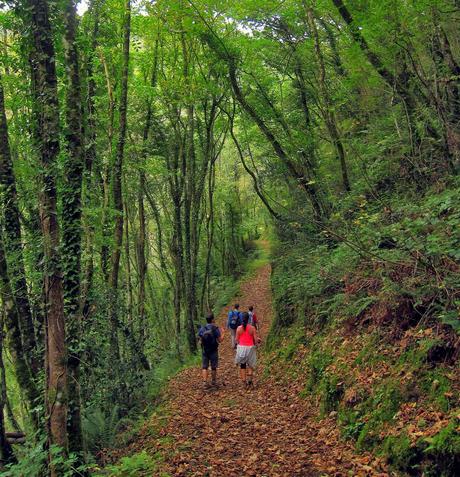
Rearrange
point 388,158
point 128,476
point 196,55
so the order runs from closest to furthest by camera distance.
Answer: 1. point 128,476
2. point 388,158
3. point 196,55

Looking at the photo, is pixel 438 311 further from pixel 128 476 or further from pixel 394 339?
pixel 128 476

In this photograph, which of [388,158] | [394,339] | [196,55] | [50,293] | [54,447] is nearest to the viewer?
[54,447]

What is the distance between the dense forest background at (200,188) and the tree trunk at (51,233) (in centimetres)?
2

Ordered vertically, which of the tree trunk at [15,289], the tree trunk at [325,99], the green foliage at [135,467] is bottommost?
the green foliage at [135,467]

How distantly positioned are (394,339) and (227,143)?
28906mm

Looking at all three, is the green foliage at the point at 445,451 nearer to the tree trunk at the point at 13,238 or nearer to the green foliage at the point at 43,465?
the green foliage at the point at 43,465

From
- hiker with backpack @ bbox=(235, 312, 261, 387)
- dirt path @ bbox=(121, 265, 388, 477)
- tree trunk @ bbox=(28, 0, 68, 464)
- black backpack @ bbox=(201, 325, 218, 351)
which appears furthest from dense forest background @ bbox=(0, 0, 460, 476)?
black backpack @ bbox=(201, 325, 218, 351)

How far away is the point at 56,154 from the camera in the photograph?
598 cm

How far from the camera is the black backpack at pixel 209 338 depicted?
420 inches

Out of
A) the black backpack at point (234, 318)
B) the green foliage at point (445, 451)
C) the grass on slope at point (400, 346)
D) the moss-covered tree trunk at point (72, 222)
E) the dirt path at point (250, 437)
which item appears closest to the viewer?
the green foliage at point (445, 451)

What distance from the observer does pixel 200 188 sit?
18047mm

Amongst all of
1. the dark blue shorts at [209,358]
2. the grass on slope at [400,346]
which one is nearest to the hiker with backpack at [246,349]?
the dark blue shorts at [209,358]

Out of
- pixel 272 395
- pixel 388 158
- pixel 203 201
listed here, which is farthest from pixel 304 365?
pixel 203 201

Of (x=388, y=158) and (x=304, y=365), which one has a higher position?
(x=388, y=158)
